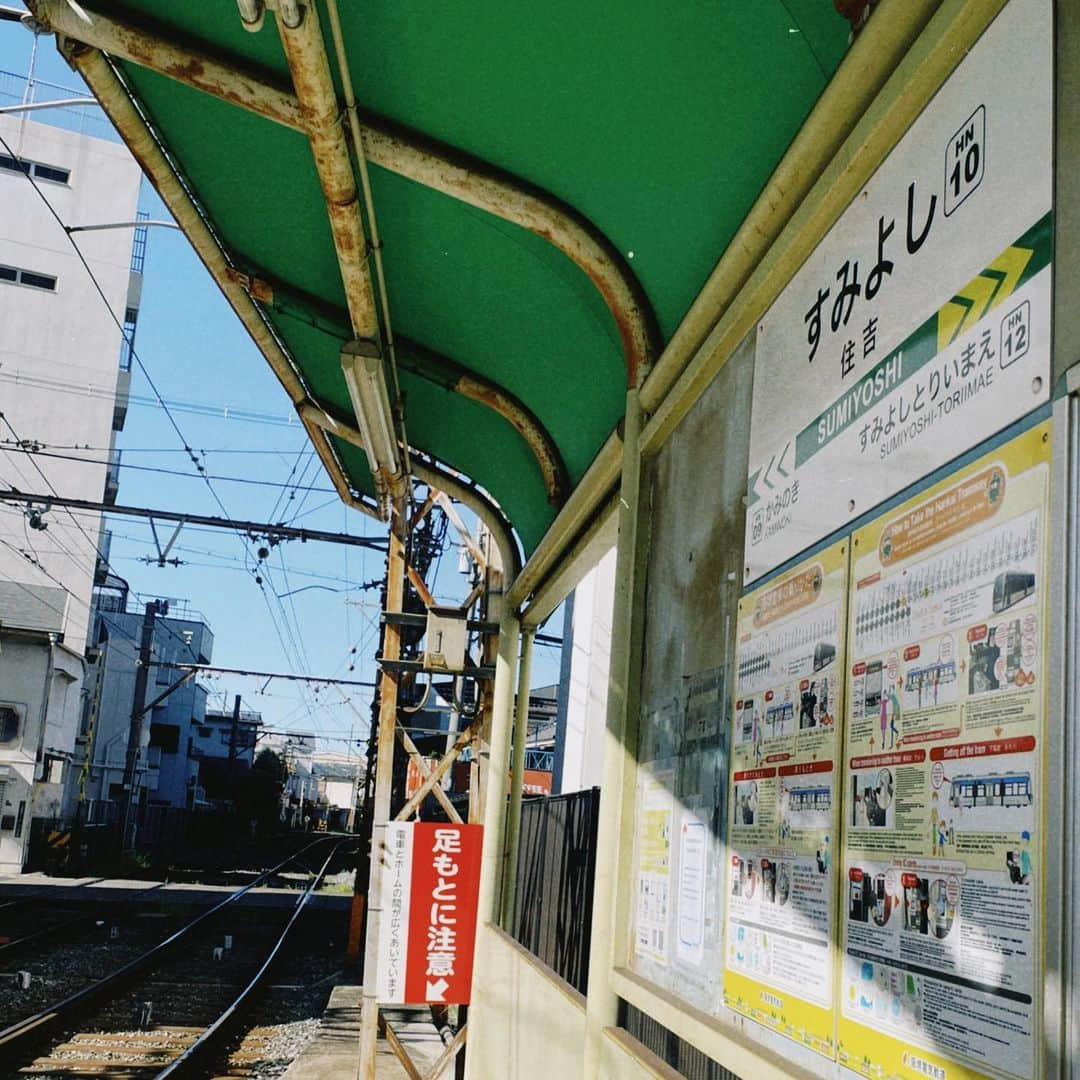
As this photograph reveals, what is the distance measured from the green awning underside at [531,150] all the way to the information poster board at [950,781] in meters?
1.19

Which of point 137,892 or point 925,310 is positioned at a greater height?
point 925,310

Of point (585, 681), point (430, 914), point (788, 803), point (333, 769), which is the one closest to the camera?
point (788, 803)

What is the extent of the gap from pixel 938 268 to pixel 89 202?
172ft

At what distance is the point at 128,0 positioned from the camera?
3500 mm

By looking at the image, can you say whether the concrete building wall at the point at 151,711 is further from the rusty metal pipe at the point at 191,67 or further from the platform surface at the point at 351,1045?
the rusty metal pipe at the point at 191,67

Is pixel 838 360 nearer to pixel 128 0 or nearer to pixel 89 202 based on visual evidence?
pixel 128 0

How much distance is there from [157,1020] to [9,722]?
2127 centimetres

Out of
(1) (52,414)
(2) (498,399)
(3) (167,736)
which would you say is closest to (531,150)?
(2) (498,399)

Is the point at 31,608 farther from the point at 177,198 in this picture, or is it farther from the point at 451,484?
the point at 177,198

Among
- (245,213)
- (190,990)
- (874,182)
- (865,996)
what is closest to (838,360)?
(874,182)

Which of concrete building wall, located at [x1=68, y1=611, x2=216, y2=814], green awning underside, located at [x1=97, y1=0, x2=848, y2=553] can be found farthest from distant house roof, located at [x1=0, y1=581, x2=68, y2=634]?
green awning underside, located at [x1=97, y1=0, x2=848, y2=553]

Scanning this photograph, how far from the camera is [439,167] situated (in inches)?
145

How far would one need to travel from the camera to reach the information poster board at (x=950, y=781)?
1.43m

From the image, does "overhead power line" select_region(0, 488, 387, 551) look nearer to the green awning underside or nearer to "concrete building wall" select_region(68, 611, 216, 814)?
the green awning underside
